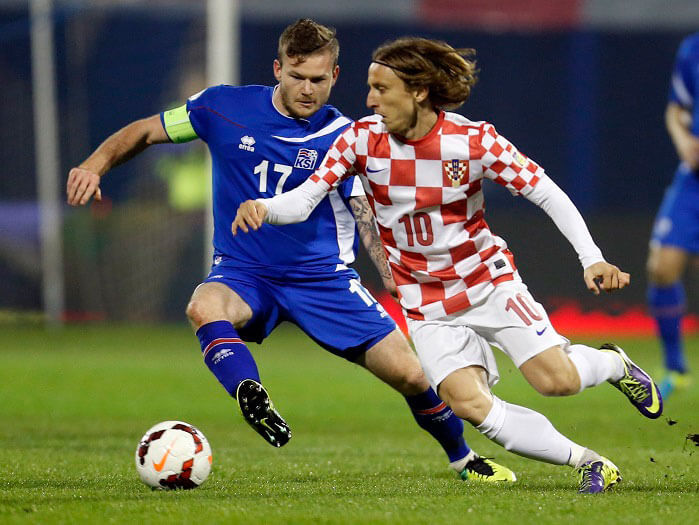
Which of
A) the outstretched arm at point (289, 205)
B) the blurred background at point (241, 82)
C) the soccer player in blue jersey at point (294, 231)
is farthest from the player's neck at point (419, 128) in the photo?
the blurred background at point (241, 82)

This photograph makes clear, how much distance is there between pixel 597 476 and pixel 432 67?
5.83 ft

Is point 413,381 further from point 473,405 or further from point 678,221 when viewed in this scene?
point 678,221

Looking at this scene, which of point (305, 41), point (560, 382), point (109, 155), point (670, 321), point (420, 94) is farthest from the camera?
point (670, 321)

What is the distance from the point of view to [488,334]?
541 cm

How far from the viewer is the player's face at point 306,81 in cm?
612

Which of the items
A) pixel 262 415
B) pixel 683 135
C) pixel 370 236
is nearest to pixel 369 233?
pixel 370 236

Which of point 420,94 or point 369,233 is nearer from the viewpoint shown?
point 420,94

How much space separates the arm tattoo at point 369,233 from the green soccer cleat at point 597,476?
4.35ft

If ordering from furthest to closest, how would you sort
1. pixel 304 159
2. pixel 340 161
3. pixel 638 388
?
pixel 304 159 < pixel 638 388 < pixel 340 161

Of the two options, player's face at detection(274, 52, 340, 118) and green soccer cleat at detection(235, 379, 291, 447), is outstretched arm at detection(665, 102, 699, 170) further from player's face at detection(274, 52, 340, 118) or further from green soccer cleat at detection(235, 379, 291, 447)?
green soccer cleat at detection(235, 379, 291, 447)

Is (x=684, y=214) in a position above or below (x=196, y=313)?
below

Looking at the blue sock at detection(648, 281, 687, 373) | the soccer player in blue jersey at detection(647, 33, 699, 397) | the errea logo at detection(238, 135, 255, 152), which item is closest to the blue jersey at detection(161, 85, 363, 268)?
the errea logo at detection(238, 135, 255, 152)

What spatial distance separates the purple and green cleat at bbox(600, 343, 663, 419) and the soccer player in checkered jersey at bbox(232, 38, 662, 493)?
0.18 metres

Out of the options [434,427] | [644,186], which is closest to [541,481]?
[434,427]
